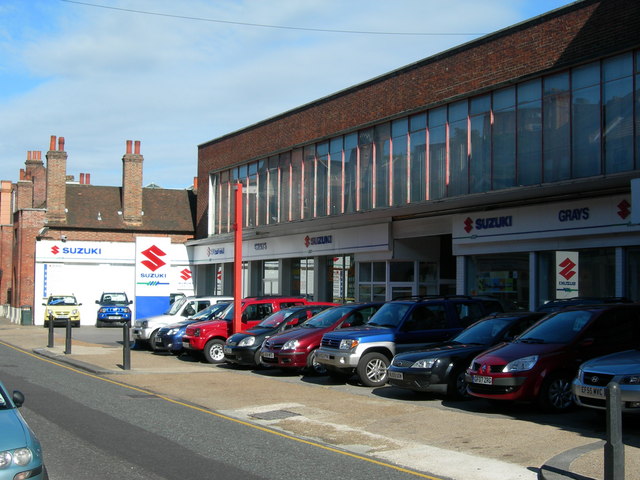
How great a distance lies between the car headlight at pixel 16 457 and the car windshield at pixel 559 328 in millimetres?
8509

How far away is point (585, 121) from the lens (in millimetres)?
20016

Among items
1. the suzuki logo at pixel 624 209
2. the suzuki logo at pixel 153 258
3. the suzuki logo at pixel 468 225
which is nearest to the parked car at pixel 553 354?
the suzuki logo at pixel 624 209

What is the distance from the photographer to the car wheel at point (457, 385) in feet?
42.9

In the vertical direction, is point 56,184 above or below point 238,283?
above

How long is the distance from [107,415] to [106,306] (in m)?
32.2

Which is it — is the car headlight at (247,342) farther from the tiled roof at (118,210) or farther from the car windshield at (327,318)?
the tiled roof at (118,210)

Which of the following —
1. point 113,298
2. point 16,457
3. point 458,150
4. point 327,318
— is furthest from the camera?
point 113,298

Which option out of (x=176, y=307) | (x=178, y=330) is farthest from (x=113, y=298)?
(x=178, y=330)

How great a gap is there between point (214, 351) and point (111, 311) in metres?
23.7

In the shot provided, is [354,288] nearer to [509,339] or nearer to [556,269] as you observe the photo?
[556,269]

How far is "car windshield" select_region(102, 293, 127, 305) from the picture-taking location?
43562mm

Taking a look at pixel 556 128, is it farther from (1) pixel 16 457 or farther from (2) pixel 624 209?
(1) pixel 16 457

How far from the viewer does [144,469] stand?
8297 millimetres

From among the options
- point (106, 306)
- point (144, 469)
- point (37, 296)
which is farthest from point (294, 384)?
point (37, 296)
